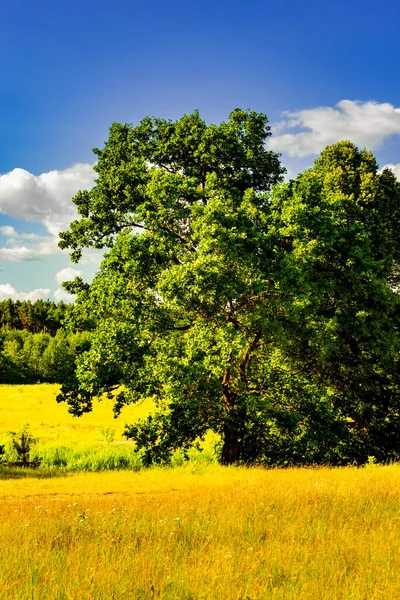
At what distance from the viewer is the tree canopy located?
57.5 feet

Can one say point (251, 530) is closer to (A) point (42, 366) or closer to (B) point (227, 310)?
(B) point (227, 310)

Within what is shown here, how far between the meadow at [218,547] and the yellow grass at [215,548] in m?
0.02

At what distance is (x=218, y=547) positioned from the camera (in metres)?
6.35

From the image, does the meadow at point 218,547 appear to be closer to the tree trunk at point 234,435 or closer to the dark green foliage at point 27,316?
the tree trunk at point 234,435

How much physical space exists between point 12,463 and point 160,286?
13.2m

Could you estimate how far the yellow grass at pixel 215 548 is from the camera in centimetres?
507

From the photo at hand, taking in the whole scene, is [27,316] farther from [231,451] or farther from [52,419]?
[231,451]

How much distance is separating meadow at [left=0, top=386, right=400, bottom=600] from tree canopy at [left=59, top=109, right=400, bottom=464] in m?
7.50

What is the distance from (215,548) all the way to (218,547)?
0.15 metres

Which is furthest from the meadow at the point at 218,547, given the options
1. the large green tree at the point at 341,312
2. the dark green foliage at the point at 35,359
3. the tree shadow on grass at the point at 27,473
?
the dark green foliage at the point at 35,359

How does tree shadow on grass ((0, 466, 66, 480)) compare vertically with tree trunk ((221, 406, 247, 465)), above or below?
below

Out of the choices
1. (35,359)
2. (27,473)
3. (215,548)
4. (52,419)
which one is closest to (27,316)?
(35,359)

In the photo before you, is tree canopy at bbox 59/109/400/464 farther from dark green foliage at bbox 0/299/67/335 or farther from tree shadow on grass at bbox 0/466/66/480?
dark green foliage at bbox 0/299/67/335

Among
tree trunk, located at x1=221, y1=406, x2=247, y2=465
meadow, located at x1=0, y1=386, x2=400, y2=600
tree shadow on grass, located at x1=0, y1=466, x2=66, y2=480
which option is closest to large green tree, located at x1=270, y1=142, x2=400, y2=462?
tree trunk, located at x1=221, y1=406, x2=247, y2=465
